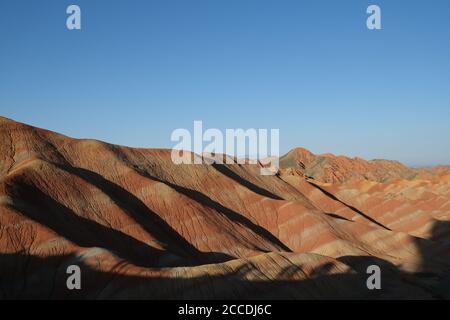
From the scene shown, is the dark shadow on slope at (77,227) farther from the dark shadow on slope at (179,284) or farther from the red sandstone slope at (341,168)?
the red sandstone slope at (341,168)

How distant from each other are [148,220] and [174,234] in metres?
3.89

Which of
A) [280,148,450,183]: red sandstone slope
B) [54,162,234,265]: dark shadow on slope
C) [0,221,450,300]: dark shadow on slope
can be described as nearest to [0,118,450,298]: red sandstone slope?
[0,221,450,300]: dark shadow on slope

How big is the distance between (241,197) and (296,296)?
38174 mm

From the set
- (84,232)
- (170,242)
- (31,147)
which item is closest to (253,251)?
(170,242)

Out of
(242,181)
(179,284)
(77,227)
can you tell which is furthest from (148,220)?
(242,181)

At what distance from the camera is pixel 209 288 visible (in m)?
34.9

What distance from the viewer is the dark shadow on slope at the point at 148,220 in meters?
52.7

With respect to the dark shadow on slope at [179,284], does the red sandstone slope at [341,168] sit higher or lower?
higher

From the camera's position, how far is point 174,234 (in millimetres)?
56531

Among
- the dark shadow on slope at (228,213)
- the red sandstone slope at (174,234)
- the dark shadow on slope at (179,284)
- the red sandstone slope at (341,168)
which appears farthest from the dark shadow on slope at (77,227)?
the red sandstone slope at (341,168)

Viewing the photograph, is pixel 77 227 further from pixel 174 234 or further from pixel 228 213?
pixel 228 213

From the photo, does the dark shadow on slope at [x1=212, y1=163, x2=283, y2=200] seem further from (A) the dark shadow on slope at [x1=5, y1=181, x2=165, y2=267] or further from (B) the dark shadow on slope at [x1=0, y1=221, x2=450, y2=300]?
(B) the dark shadow on slope at [x1=0, y1=221, x2=450, y2=300]

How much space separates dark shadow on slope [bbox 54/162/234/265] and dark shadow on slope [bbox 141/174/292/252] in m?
8.14

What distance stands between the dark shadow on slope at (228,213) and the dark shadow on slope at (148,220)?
26.7 feet
